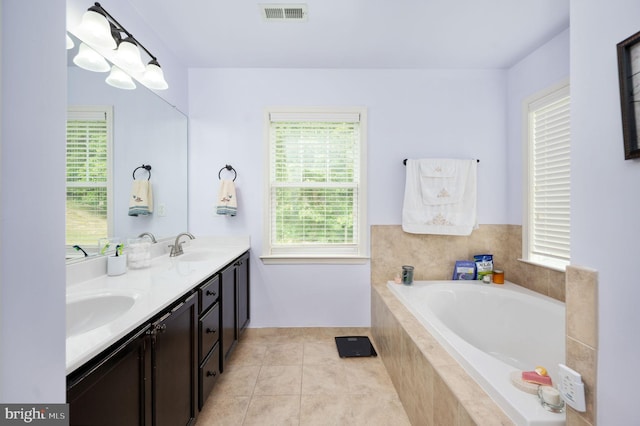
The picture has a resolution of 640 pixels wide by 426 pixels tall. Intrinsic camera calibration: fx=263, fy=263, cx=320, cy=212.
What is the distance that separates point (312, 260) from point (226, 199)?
952 millimetres

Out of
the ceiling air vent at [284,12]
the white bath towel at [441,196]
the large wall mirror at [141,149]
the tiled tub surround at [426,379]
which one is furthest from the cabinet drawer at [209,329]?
the ceiling air vent at [284,12]

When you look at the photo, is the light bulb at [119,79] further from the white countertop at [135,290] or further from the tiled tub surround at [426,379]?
the tiled tub surround at [426,379]

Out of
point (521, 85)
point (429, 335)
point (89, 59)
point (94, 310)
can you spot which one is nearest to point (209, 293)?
point (94, 310)

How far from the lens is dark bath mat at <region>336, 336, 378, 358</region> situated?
6.92 feet

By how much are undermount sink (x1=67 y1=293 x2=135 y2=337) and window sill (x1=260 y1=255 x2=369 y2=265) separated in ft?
4.40

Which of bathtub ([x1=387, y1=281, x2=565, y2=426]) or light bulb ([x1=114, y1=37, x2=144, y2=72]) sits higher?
light bulb ([x1=114, y1=37, x2=144, y2=72])

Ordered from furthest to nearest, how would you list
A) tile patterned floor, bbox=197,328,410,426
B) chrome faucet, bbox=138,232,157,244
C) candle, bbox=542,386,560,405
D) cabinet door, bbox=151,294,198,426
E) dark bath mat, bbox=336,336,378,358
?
dark bath mat, bbox=336,336,378,358 → chrome faucet, bbox=138,232,157,244 → tile patterned floor, bbox=197,328,410,426 → cabinet door, bbox=151,294,198,426 → candle, bbox=542,386,560,405

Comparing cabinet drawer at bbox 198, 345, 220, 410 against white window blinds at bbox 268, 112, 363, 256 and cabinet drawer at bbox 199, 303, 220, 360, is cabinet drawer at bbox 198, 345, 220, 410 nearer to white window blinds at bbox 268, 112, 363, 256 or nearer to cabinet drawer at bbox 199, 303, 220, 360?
cabinet drawer at bbox 199, 303, 220, 360

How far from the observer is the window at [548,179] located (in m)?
1.96

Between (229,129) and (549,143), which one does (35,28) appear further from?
(549,143)

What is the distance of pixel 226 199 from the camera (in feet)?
7.63

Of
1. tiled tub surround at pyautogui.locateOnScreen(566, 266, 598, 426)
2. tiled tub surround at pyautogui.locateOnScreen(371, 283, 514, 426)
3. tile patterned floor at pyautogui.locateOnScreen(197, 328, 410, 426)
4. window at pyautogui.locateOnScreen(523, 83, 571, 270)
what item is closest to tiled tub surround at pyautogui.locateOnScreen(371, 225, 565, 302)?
window at pyautogui.locateOnScreen(523, 83, 571, 270)

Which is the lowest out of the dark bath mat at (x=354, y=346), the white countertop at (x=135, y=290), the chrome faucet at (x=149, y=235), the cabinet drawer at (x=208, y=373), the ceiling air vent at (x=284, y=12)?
the dark bath mat at (x=354, y=346)

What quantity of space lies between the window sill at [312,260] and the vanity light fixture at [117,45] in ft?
5.22
